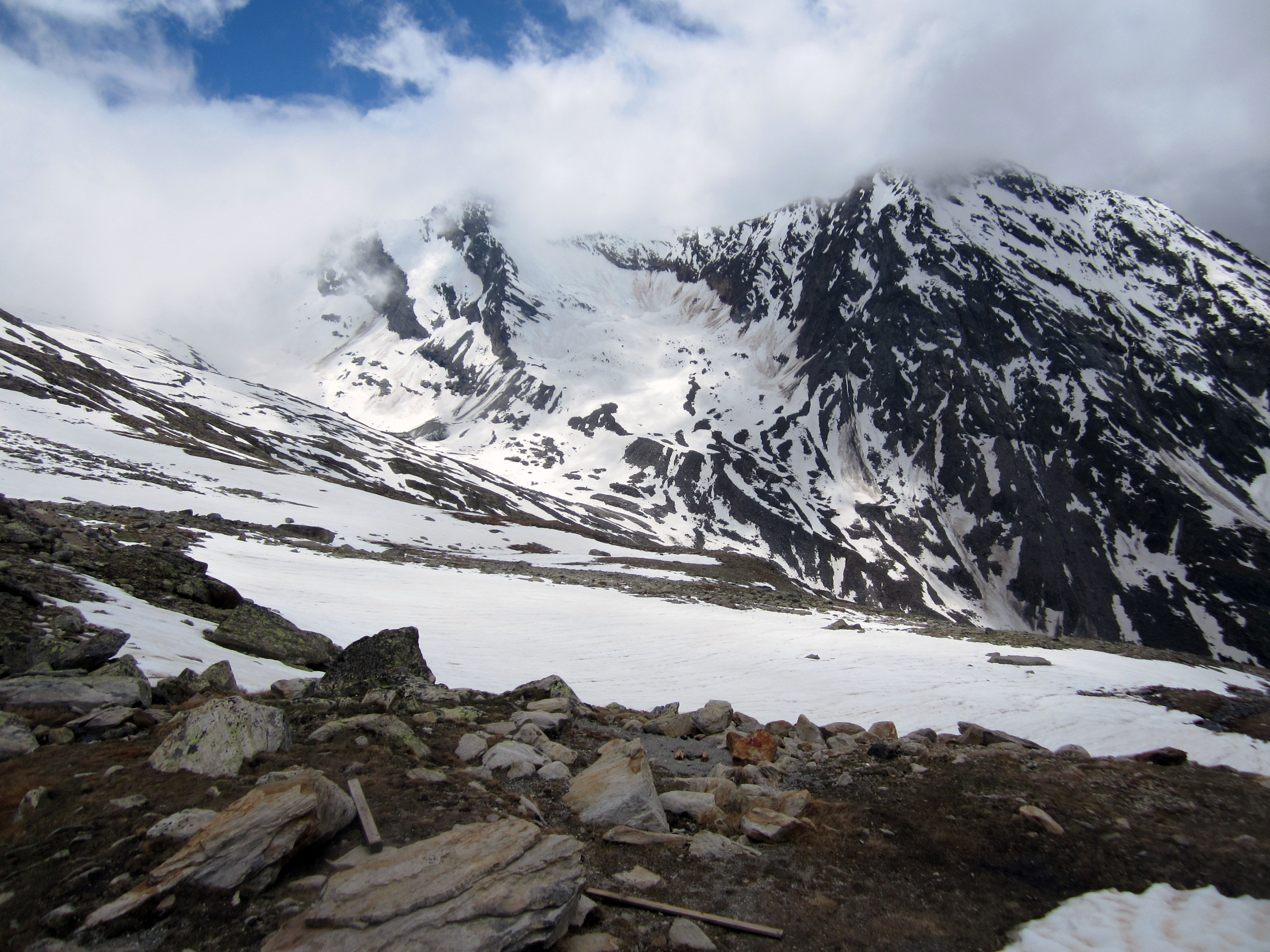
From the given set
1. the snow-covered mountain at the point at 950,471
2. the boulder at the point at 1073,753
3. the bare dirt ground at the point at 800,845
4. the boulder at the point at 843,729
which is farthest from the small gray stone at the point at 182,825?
the snow-covered mountain at the point at 950,471

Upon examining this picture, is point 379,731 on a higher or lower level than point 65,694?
lower

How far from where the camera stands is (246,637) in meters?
10.9

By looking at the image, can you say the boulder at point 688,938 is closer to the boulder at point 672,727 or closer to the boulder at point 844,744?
the boulder at point 844,744

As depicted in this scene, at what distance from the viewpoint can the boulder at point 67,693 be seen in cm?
618

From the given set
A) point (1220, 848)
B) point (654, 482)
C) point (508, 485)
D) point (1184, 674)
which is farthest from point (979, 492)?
point (1220, 848)

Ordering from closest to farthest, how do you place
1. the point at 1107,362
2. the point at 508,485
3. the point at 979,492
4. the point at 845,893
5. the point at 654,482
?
1. the point at 845,893
2. the point at 508,485
3. the point at 654,482
4. the point at 979,492
5. the point at 1107,362

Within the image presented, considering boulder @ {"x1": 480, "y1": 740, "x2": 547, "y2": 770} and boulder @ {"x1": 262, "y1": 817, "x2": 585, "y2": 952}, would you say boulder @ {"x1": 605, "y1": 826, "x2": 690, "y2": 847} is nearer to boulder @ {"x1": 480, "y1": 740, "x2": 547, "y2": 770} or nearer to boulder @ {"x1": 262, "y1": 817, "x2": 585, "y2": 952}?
boulder @ {"x1": 262, "y1": 817, "x2": 585, "y2": 952}

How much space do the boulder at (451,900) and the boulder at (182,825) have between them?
114 centimetres

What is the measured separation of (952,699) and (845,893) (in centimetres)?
958

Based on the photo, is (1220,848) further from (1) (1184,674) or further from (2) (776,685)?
(1) (1184,674)

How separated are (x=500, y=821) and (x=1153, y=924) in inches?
210

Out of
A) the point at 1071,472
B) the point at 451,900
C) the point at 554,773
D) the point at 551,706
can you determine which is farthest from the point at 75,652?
the point at 1071,472

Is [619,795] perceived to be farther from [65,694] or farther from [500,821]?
[65,694]

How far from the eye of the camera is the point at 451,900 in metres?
4.28
